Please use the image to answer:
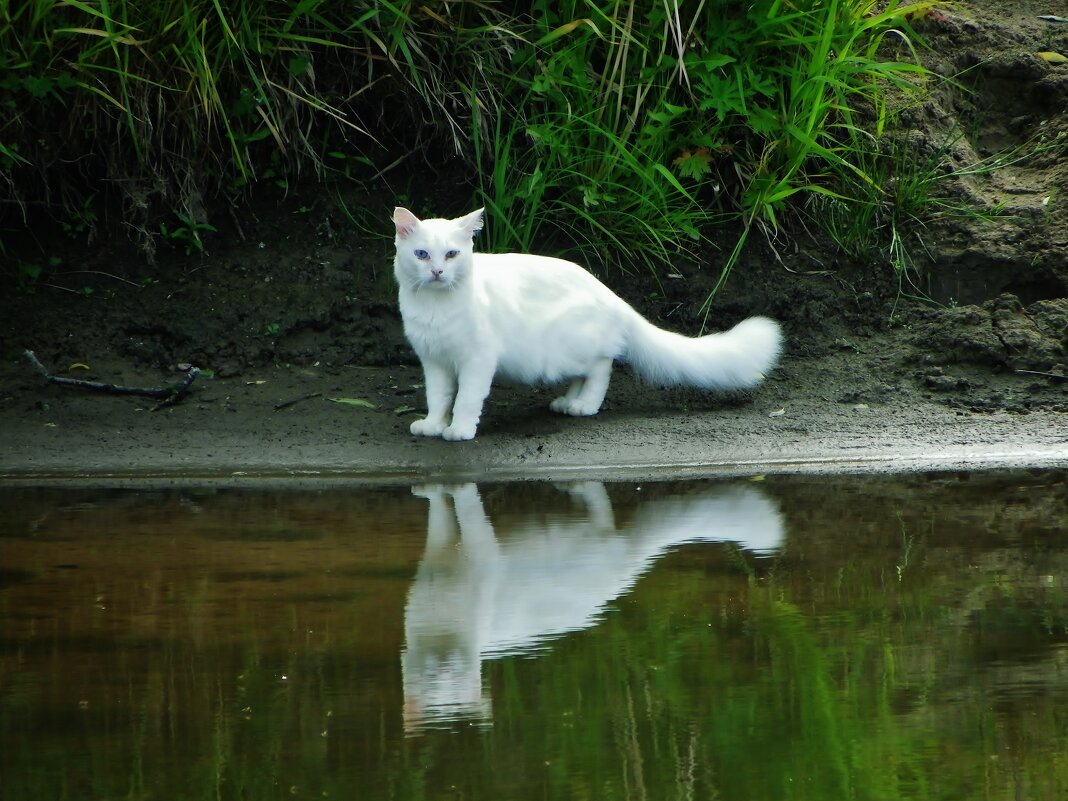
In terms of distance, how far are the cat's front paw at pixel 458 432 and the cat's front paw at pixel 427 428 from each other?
5 centimetres

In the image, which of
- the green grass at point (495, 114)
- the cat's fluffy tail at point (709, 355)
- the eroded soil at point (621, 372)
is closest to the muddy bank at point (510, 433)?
the eroded soil at point (621, 372)

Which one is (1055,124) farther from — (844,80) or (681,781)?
(681,781)

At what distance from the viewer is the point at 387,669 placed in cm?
259

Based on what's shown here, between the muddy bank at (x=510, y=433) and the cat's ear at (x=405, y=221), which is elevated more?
the cat's ear at (x=405, y=221)

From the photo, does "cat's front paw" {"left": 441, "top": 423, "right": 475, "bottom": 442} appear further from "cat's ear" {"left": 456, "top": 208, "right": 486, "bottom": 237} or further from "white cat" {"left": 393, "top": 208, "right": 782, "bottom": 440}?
"cat's ear" {"left": 456, "top": 208, "right": 486, "bottom": 237}

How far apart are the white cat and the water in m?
0.89

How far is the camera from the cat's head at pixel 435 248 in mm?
4715

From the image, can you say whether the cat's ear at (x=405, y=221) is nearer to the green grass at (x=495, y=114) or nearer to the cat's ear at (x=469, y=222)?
the cat's ear at (x=469, y=222)

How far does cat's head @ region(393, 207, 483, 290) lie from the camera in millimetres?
4715

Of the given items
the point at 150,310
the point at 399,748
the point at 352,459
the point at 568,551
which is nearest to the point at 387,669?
the point at 399,748

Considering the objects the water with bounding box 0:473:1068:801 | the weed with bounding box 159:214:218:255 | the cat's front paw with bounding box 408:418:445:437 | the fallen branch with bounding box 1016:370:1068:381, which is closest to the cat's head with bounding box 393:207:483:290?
the cat's front paw with bounding box 408:418:445:437

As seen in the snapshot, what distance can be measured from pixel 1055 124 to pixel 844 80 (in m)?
1.21

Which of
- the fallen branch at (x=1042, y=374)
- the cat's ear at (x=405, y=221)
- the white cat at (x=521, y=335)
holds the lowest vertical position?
the fallen branch at (x=1042, y=374)

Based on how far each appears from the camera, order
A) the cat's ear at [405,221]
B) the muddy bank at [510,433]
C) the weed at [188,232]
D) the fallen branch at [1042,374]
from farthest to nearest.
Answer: the weed at [188,232]
the fallen branch at [1042,374]
the cat's ear at [405,221]
the muddy bank at [510,433]
